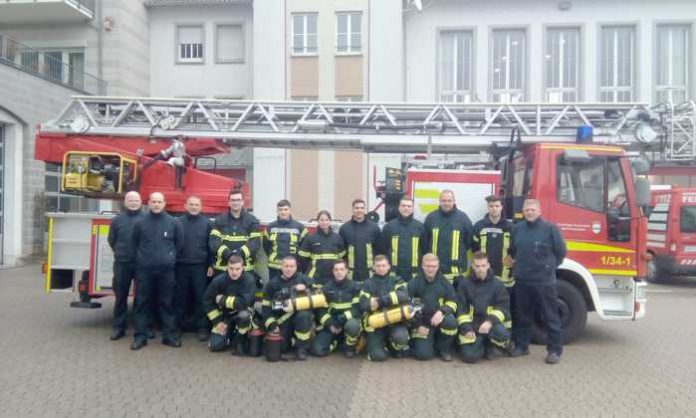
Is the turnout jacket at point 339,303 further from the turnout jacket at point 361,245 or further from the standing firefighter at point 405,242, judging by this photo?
the standing firefighter at point 405,242

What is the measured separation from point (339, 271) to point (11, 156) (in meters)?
13.5

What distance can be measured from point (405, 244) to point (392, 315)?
985 mm

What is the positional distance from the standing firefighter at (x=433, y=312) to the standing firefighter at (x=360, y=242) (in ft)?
2.27

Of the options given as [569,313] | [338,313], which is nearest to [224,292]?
[338,313]

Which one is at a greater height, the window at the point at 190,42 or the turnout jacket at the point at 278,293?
the window at the point at 190,42

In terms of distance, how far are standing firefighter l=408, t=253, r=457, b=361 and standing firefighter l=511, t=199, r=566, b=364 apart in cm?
Answer: 81

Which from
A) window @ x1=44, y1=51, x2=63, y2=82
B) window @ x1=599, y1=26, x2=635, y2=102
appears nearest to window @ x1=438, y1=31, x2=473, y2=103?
window @ x1=599, y1=26, x2=635, y2=102

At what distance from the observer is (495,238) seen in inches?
287

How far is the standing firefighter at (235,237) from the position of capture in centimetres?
737

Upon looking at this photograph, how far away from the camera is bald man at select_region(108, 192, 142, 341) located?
7367 mm

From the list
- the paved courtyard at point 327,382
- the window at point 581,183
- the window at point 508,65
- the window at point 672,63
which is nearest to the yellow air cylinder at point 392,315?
the paved courtyard at point 327,382

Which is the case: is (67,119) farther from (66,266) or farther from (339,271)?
(339,271)

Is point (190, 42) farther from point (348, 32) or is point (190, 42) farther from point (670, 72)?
point (670, 72)

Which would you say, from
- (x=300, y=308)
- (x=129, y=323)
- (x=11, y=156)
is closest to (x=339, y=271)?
(x=300, y=308)
